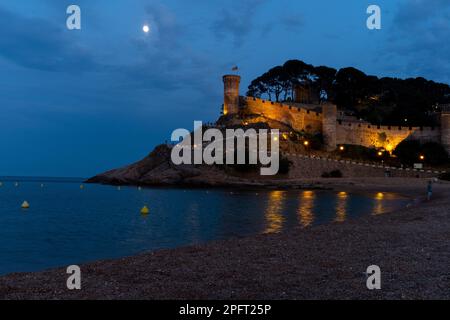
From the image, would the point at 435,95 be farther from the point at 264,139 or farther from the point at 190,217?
the point at 190,217

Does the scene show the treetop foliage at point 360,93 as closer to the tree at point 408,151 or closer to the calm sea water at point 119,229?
the tree at point 408,151

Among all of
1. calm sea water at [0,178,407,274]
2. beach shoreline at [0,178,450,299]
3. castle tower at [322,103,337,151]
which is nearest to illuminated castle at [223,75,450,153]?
castle tower at [322,103,337,151]

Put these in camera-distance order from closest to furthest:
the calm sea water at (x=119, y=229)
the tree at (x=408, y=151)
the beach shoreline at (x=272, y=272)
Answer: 1. the beach shoreline at (x=272, y=272)
2. the calm sea water at (x=119, y=229)
3. the tree at (x=408, y=151)

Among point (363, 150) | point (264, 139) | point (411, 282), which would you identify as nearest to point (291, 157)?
point (264, 139)

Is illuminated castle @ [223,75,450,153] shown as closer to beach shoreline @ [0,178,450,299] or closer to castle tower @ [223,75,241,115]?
castle tower @ [223,75,241,115]

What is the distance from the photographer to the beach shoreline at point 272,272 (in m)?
5.99

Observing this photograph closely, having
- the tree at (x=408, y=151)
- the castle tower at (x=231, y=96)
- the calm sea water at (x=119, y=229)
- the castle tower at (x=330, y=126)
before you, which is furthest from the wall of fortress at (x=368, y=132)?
the calm sea water at (x=119, y=229)

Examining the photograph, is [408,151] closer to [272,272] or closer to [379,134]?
[379,134]

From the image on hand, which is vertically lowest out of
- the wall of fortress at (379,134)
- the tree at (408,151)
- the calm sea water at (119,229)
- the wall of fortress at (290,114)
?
the calm sea water at (119,229)

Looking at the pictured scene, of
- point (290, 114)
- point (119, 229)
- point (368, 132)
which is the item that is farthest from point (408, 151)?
point (119, 229)

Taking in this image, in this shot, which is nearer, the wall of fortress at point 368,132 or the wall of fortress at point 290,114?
the wall of fortress at point 368,132

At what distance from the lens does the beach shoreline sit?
19.7ft

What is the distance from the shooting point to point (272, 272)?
725 centimetres
